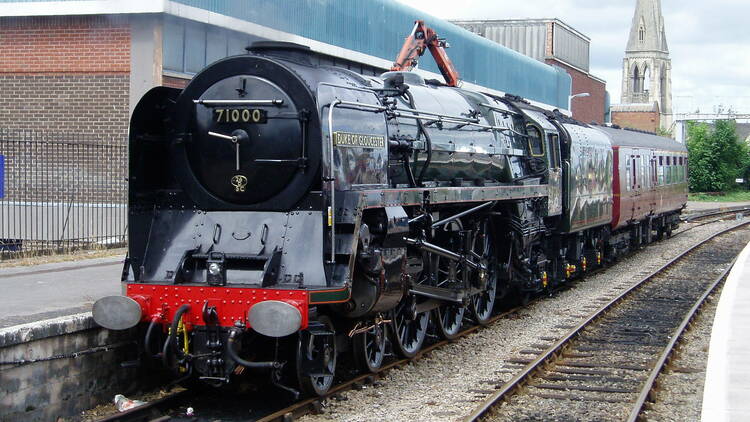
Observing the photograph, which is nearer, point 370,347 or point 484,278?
point 370,347

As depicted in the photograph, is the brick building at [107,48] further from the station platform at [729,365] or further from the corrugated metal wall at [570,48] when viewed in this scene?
the corrugated metal wall at [570,48]

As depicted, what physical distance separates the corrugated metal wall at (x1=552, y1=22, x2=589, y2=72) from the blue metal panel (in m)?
3.11

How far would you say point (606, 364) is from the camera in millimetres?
9938

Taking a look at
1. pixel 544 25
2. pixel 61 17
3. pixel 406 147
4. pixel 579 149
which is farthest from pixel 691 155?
pixel 406 147

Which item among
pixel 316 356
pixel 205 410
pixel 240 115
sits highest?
pixel 240 115

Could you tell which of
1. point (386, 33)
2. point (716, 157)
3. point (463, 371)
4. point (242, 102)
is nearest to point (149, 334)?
point (242, 102)

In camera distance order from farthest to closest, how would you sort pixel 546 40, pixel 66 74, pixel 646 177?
pixel 546 40 → pixel 646 177 → pixel 66 74

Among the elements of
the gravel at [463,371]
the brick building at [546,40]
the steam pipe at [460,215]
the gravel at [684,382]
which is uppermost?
the brick building at [546,40]

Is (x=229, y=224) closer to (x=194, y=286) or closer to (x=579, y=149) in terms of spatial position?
(x=194, y=286)

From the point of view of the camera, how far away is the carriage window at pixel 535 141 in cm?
1373

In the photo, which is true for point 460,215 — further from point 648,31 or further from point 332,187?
point 648,31

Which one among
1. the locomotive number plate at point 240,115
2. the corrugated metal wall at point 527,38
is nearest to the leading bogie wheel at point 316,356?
the locomotive number plate at point 240,115

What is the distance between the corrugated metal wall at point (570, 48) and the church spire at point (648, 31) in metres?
71.3

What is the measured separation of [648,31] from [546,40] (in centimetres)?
8311
